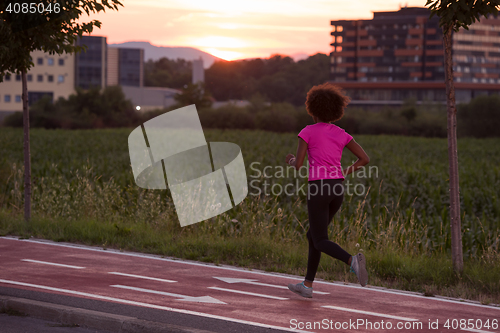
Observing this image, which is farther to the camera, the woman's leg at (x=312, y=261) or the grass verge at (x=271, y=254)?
the grass verge at (x=271, y=254)

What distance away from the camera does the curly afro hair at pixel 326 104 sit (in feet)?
18.0

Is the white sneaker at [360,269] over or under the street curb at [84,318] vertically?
over

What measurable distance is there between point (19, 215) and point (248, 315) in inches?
288

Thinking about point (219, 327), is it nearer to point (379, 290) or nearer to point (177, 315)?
point (177, 315)

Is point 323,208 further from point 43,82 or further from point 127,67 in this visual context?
point 127,67

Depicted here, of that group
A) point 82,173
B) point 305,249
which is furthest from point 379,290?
point 82,173

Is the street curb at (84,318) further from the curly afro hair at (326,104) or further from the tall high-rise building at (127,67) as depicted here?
the tall high-rise building at (127,67)

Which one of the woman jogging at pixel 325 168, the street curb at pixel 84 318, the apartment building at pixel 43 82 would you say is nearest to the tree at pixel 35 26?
the street curb at pixel 84 318

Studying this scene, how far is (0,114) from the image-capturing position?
95.6m

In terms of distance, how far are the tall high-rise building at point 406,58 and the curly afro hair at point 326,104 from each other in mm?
123240

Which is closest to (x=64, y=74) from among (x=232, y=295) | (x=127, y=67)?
(x=127, y=67)

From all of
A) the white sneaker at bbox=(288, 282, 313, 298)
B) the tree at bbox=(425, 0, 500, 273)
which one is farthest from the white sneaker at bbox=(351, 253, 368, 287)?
the tree at bbox=(425, 0, 500, 273)

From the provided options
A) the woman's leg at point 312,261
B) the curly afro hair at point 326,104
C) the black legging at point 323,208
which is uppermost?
the curly afro hair at point 326,104

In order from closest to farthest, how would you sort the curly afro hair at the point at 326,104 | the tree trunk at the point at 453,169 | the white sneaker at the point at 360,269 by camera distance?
the white sneaker at the point at 360,269 < the curly afro hair at the point at 326,104 < the tree trunk at the point at 453,169
